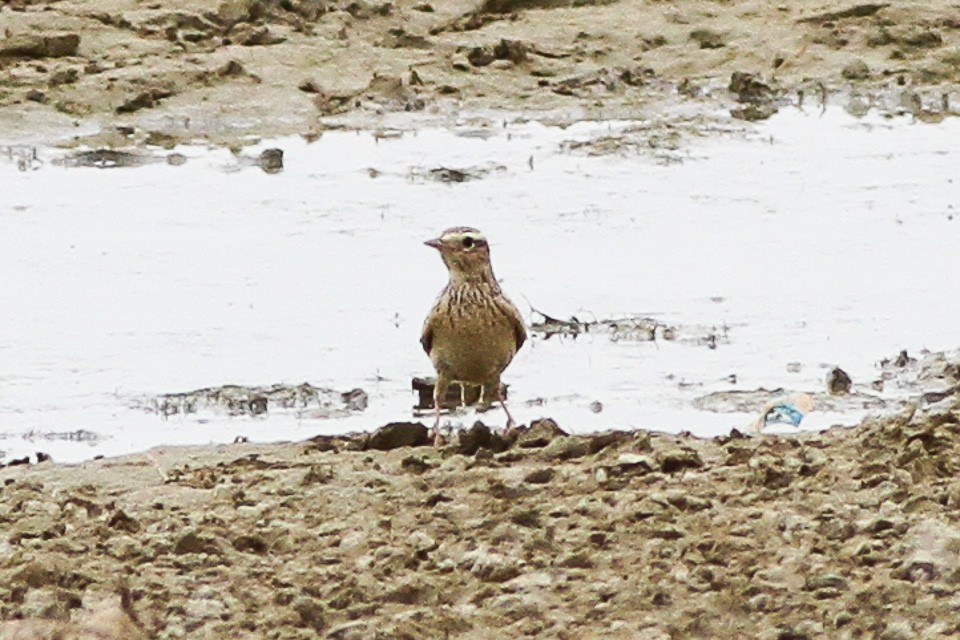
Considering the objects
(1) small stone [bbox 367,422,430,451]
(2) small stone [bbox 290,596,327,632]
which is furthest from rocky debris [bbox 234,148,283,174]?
(2) small stone [bbox 290,596,327,632]

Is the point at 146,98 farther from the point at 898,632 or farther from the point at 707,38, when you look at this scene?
the point at 898,632

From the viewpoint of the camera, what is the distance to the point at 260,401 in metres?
10.6

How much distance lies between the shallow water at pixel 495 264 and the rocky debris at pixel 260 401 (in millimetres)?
121

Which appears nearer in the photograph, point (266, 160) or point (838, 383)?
point (838, 383)

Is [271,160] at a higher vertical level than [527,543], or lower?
higher

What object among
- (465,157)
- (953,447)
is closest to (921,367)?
(953,447)

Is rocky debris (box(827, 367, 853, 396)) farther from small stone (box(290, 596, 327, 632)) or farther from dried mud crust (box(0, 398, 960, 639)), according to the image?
small stone (box(290, 596, 327, 632))

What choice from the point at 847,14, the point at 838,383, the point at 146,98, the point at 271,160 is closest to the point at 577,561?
the point at 838,383

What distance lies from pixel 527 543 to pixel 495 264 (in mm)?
6656

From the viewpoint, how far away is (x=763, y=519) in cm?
692

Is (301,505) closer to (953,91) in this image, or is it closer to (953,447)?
(953,447)

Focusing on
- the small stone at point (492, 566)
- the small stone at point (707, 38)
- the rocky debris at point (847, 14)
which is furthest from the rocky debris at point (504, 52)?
the small stone at point (492, 566)

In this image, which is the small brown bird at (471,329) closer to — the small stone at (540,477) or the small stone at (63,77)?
the small stone at (540,477)

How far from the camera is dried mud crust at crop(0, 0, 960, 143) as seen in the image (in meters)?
16.9
